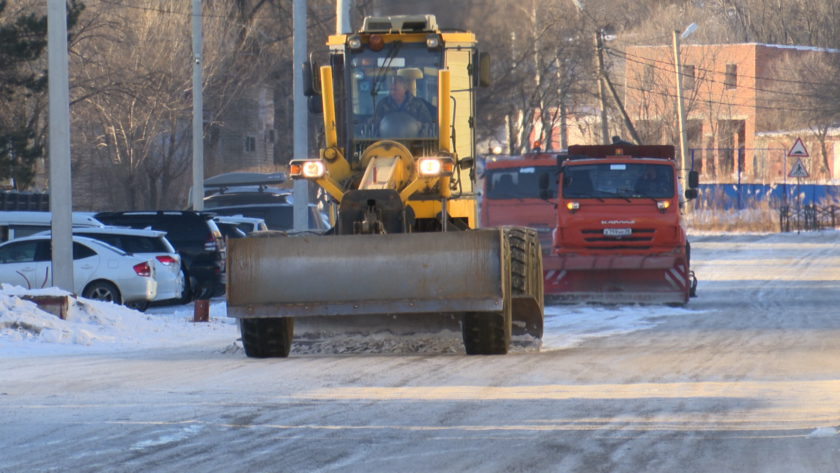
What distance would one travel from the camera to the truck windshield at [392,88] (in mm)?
11984

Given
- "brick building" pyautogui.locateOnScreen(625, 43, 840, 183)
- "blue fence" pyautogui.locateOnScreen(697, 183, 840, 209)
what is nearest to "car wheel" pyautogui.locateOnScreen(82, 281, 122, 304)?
"blue fence" pyautogui.locateOnScreen(697, 183, 840, 209)

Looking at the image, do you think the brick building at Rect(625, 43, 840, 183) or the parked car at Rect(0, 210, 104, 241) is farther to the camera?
the brick building at Rect(625, 43, 840, 183)

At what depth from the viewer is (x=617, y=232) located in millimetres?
18750

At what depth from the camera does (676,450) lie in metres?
6.52

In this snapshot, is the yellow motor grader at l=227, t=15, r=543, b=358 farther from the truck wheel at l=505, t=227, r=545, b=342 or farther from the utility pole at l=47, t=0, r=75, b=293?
the utility pole at l=47, t=0, r=75, b=293

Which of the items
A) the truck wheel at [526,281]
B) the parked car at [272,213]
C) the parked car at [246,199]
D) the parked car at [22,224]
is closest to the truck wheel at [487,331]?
the truck wheel at [526,281]

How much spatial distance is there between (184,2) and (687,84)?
114 feet

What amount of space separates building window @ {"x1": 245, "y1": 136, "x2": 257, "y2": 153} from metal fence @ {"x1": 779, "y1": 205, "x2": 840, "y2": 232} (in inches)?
910

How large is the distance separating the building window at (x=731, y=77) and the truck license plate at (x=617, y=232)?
47.9 meters

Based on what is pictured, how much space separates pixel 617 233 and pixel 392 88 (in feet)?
25.1

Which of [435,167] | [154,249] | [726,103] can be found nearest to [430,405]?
[435,167]

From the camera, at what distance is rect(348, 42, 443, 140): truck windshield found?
12.0 meters

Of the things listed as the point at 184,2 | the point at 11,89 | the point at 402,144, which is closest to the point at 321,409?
the point at 402,144

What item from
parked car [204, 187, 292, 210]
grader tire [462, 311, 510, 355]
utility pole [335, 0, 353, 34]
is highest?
utility pole [335, 0, 353, 34]
